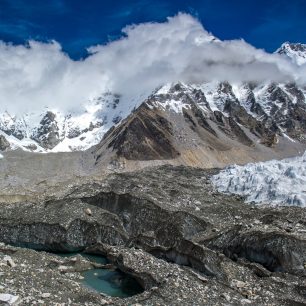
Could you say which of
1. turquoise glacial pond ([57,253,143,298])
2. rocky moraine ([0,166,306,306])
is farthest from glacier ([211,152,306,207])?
turquoise glacial pond ([57,253,143,298])

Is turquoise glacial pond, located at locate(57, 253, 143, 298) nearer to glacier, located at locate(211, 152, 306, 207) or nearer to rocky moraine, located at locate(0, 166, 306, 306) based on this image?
rocky moraine, located at locate(0, 166, 306, 306)

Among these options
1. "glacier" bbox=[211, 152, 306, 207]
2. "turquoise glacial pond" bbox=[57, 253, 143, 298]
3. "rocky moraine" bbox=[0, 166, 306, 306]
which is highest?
"glacier" bbox=[211, 152, 306, 207]

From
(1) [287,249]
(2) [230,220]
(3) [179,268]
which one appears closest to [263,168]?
(2) [230,220]

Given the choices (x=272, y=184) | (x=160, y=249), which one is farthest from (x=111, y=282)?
(x=272, y=184)

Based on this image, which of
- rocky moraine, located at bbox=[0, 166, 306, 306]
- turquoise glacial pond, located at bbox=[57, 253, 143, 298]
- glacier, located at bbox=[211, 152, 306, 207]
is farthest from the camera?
glacier, located at bbox=[211, 152, 306, 207]

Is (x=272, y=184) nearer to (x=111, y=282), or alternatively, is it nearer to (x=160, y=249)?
(x=160, y=249)

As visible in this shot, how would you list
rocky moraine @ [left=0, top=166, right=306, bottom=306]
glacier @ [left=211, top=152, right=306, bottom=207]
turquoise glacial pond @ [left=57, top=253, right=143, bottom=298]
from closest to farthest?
1. rocky moraine @ [left=0, top=166, right=306, bottom=306]
2. turquoise glacial pond @ [left=57, top=253, right=143, bottom=298]
3. glacier @ [left=211, top=152, right=306, bottom=207]

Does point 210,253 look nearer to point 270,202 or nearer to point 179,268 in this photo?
point 179,268
